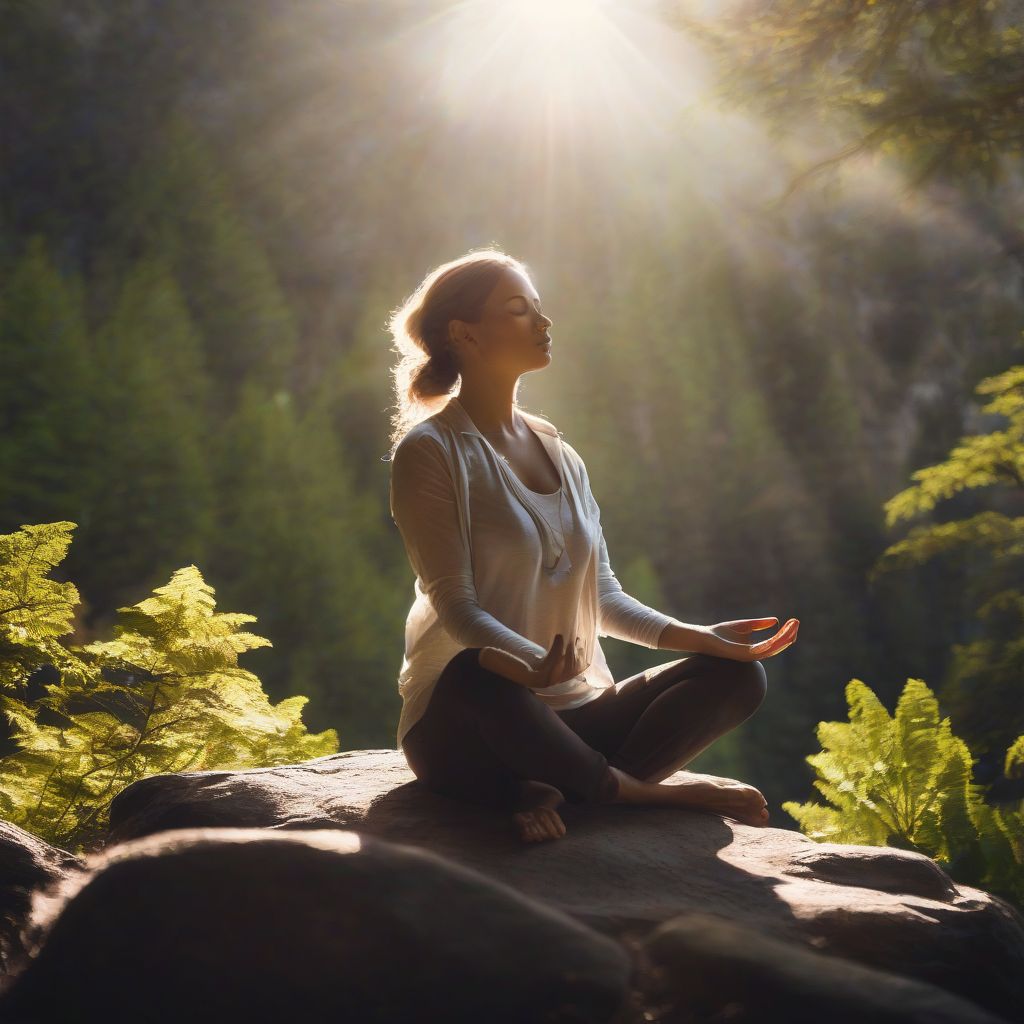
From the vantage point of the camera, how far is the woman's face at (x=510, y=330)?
10.2 feet

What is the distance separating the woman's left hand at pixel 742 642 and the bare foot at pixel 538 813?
0.56 meters

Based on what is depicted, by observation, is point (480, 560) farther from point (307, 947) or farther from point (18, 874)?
point (18, 874)

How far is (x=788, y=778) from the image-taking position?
24344mm

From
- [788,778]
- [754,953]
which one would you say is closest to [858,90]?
[754,953]

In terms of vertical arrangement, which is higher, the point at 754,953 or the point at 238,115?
the point at 238,115

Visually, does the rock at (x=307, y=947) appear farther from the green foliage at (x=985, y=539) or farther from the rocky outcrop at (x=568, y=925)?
the green foliage at (x=985, y=539)

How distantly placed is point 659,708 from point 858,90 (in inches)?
168

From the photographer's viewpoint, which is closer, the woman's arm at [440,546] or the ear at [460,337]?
the woman's arm at [440,546]

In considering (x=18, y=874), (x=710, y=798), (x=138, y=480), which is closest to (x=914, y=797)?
(x=710, y=798)

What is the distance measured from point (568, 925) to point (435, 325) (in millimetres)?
1807

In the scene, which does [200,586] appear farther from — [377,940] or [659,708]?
[377,940]

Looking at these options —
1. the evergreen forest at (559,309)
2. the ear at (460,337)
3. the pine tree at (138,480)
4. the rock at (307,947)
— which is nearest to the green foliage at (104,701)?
the ear at (460,337)

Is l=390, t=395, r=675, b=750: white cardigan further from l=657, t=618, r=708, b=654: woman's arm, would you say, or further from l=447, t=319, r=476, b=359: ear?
l=447, t=319, r=476, b=359: ear

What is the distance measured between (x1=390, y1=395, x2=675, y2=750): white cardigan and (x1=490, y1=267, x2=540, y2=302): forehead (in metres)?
0.32
